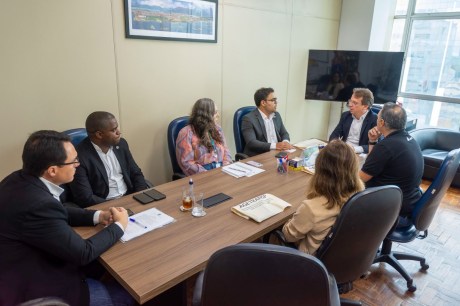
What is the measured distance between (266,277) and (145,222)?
0.87 metres

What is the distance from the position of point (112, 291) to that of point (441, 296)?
2.23 meters

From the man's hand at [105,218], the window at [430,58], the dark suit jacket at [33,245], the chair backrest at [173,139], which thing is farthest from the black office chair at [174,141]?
the window at [430,58]

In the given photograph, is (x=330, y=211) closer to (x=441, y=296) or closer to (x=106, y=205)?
(x=106, y=205)

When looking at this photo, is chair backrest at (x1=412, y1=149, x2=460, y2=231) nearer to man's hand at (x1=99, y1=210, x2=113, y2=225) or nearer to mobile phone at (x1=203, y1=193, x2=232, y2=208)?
mobile phone at (x1=203, y1=193, x2=232, y2=208)

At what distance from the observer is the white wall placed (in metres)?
2.27

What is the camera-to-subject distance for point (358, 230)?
58.4 inches

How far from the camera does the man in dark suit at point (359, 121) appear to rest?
3.25 metres

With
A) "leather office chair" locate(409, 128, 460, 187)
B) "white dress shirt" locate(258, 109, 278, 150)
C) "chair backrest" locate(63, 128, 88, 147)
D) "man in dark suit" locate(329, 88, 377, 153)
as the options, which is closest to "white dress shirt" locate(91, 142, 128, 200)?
"chair backrest" locate(63, 128, 88, 147)

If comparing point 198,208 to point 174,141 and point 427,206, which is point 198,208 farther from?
point 427,206

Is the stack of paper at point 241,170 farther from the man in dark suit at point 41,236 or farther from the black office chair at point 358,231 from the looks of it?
the man in dark suit at point 41,236

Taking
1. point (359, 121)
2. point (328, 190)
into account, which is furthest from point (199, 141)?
point (359, 121)

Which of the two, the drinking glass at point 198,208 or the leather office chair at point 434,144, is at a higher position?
the drinking glass at point 198,208

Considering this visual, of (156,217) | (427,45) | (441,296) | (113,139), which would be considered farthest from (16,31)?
(427,45)

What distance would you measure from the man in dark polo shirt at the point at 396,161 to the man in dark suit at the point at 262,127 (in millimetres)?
1006
